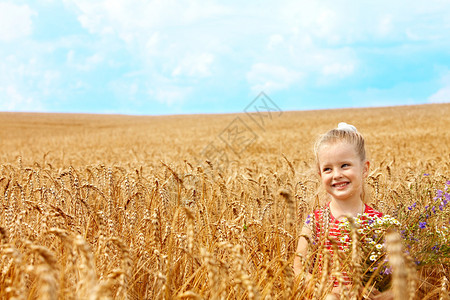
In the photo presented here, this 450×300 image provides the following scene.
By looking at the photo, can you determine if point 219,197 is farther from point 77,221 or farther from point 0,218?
point 0,218

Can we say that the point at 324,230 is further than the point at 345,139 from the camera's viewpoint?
No

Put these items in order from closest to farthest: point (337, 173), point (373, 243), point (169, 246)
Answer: point (169, 246)
point (373, 243)
point (337, 173)

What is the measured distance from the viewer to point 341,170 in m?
2.60

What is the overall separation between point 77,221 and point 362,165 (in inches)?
78.9

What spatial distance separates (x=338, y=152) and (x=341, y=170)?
0.12 m

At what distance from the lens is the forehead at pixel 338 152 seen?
2605mm

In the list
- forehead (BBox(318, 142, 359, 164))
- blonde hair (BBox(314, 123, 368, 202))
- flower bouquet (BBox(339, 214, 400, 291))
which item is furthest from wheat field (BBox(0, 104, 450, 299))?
blonde hair (BBox(314, 123, 368, 202))

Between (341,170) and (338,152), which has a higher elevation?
(338,152)

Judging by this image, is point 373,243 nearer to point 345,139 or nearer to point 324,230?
point 324,230

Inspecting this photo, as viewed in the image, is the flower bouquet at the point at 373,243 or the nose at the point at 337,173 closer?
the flower bouquet at the point at 373,243

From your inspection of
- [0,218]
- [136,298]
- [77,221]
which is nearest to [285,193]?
[136,298]

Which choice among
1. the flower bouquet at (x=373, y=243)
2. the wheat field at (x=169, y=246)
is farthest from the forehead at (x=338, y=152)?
the flower bouquet at (x=373, y=243)

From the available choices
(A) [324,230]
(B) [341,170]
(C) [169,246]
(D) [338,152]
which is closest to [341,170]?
(B) [341,170]

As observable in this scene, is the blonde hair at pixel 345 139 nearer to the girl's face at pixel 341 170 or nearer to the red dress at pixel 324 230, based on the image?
the girl's face at pixel 341 170
